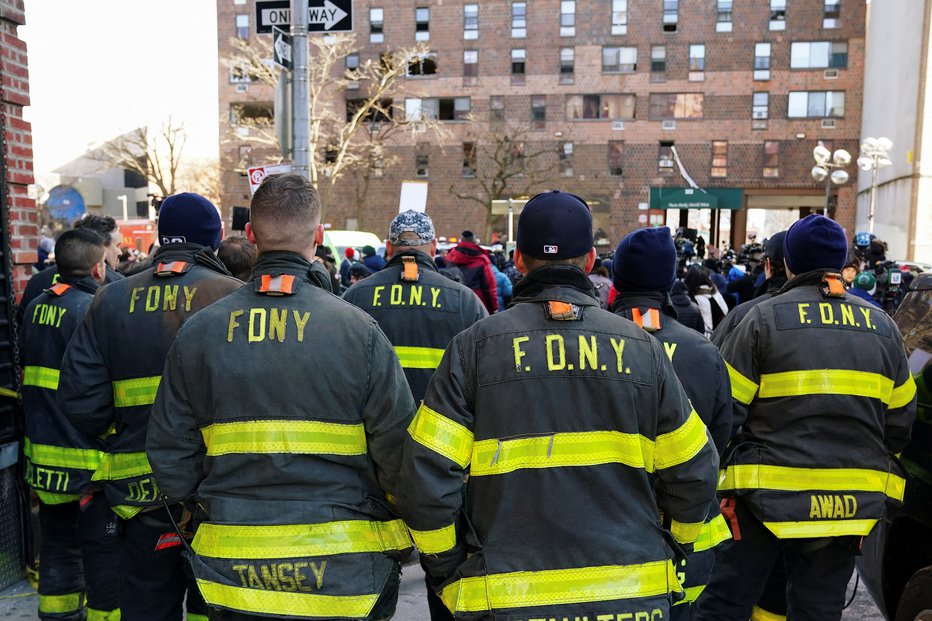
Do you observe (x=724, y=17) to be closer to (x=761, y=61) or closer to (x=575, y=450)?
(x=761, y=61)

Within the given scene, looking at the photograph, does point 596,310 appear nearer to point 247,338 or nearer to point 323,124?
point 247,338

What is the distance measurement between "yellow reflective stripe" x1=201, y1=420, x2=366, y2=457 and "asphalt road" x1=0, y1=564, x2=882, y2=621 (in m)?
2.58

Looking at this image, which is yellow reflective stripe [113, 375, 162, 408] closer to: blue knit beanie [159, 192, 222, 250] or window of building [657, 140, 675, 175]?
blue knit beanie [159, 192, 222, 250]

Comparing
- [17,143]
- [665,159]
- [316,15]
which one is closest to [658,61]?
[665,159]

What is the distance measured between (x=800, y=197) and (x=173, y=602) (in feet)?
150

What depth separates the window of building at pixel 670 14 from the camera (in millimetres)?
42812

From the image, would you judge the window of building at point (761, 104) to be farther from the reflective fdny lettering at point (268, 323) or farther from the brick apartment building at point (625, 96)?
the reflective fdny lettering at point (268, 323)

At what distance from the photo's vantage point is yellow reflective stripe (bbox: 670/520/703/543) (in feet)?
8.43

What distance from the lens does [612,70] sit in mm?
43375

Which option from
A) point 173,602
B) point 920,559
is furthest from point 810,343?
point 173,602

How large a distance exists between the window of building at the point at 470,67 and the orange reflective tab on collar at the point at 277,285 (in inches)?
1709

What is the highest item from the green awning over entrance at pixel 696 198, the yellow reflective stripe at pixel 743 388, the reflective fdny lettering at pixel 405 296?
the green awning over entrance at pixel 696 198

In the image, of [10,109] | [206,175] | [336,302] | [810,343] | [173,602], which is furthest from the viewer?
[206,175]

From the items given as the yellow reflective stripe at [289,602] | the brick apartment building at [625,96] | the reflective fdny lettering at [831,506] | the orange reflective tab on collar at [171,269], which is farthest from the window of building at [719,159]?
the yellow reflective stripe at [289,602]
